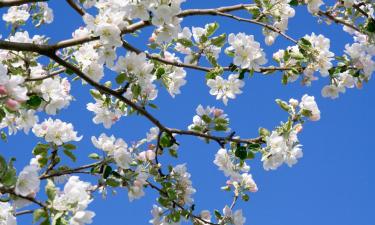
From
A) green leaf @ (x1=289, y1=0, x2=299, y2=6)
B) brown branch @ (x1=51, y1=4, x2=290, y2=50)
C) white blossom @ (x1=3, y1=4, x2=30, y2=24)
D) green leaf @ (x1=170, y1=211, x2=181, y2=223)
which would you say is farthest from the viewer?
white blossom @ (x1=3, y1=4, x2=30, y2=24)

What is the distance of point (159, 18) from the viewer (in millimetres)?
2896

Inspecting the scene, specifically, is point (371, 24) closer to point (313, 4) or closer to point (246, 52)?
point (313, 4)

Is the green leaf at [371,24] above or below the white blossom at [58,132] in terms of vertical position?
above

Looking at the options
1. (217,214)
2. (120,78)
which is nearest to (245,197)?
(217,214)

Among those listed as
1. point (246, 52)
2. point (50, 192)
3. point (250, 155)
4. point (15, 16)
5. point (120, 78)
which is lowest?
point (50, 192)

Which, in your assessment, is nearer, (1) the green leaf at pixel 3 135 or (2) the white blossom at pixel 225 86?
(2) the white blossom at pixel 225 86

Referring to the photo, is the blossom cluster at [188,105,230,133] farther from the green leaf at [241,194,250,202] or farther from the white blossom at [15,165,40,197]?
the white blossom at [15,165,40,197]

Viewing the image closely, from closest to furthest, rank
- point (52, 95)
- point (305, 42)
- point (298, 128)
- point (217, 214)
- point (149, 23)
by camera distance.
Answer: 1. point (149, 23)
2. point (52, 95)
3. point (298, 128)
4. point (305, 42)
5. point (217, 214)

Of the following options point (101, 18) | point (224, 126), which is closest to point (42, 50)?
point (101, 18)

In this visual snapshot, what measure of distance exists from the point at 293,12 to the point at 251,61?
751 mm

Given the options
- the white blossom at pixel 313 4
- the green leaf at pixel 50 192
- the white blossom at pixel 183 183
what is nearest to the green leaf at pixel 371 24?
the white blossom at pixel 313 4

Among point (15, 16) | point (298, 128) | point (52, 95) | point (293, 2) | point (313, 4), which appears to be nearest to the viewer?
point (52, 95)

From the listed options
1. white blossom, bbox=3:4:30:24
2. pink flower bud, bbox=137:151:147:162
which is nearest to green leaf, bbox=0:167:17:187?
pink flower bud, bbox=137:151:147:162

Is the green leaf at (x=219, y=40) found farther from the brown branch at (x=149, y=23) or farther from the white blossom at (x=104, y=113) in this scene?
Answer: the white blossom at (x=104, y=113)
